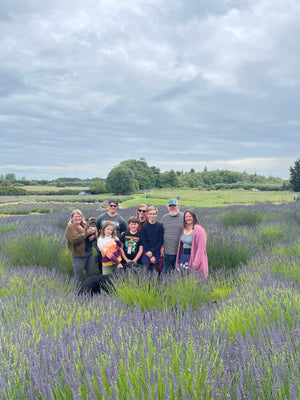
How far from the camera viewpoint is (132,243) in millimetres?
5684

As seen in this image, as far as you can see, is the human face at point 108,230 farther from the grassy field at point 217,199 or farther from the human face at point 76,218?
the grassy field at point 217,199

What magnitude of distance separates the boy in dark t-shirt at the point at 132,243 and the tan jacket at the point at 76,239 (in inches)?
28.4

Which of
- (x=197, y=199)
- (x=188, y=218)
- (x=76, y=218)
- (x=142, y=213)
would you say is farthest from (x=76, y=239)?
(x=197, y=199)

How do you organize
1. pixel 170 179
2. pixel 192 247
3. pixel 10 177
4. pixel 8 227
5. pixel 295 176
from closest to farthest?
pixel 192 247 → pixel 8 227 → pixel 295 176 → pixel 170 179 → pixel 10 177

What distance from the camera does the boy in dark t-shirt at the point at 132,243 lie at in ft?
18.5

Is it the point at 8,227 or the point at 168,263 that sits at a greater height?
the point at 8,227

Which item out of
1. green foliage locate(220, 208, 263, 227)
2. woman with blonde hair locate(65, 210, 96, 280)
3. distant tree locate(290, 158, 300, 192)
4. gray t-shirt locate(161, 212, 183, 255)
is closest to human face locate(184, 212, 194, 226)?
gray t-shirt locate(161, 212, 183, 255)

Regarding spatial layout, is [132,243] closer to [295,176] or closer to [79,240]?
[79,240]

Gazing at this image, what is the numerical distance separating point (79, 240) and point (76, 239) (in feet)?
0.22

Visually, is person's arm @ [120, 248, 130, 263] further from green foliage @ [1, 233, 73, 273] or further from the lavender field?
green foliage @ [1, 233, 73, 273]

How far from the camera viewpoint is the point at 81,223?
19.0ft

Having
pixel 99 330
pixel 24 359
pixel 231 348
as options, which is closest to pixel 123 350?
pixel 99 330

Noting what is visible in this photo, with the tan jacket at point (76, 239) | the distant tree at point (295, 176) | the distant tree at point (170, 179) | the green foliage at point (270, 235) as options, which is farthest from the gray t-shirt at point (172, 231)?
the distant tree at point (170, 179)

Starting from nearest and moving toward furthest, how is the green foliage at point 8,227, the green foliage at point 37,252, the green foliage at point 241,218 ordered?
the green foliage at point 37,252
the green foliage at point 8,227
the green foliage at point 241,218
